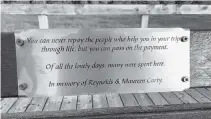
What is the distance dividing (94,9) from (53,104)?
3.62 metres

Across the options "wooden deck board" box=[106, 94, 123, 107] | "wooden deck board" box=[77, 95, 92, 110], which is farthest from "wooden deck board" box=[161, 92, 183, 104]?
"wooden deck board" box=[77, 95, 92, 110]

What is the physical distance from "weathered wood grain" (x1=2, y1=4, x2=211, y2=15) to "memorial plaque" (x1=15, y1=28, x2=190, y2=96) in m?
3.53

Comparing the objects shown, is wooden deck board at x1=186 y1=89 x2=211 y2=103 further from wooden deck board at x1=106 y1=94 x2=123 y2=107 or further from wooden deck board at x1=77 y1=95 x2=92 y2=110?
wooden deck board at x1=77 y1=95 x2=92 y2=110

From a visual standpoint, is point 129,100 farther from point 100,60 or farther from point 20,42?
point 20,42

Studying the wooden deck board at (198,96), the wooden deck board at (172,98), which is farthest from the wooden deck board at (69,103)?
the wooden deck board at (198,96)

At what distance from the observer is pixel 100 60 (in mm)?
982

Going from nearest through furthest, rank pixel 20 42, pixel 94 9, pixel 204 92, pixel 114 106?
pixel 20 42
pixel 114 106
pixel 204 92
pixel 94 9

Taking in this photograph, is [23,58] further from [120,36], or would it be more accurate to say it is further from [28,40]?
[120,36]

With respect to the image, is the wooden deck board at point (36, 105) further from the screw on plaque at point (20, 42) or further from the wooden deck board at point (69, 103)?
the screw on plaque at point (20, 42)

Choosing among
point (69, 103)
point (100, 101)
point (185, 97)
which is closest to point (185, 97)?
point (185, 97)

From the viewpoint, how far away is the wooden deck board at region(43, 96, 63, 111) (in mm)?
1058

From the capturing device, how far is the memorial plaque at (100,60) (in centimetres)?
95

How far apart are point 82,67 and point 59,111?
230 mm

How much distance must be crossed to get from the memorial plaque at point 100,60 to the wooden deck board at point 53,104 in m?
0.11
